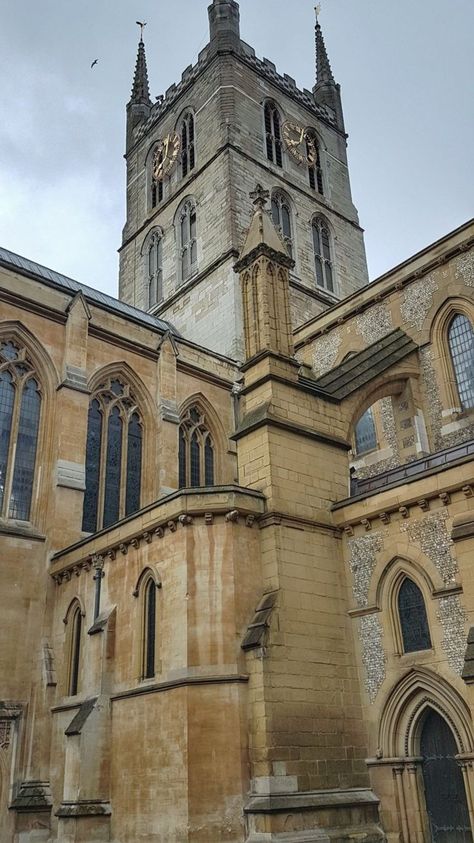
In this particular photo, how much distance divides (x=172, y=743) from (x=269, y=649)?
7.57 ft

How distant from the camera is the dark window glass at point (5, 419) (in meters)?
19.7

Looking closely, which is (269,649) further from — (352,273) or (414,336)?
(352,273)

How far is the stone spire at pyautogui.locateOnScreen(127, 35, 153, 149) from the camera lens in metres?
45.6

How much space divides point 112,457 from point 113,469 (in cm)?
38

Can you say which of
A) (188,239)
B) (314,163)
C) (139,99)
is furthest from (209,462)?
(139,99)

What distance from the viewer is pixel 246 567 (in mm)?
14320

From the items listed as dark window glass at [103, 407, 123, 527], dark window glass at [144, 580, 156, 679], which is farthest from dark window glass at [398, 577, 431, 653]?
dark window glass at [103, 407, 123, 527]

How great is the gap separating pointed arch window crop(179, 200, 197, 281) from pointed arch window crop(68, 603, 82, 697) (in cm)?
2148

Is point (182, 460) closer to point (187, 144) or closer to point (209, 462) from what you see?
point (209, 462)

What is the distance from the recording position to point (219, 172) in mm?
35656

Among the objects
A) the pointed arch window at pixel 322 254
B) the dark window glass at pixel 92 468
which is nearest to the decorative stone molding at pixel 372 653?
the dark window glass at pixel 92 468

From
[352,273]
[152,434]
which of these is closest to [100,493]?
[152,434]

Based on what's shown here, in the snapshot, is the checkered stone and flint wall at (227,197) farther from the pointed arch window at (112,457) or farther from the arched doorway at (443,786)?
the arched doorway at (443,786)

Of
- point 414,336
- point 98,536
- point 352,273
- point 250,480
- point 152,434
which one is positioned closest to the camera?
point 250,480
